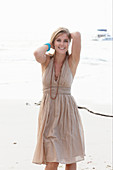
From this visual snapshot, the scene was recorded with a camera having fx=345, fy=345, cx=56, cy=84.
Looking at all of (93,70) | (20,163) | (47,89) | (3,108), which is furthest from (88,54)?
(47,89)

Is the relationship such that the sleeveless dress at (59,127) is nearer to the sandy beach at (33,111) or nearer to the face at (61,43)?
the face at (61,43)

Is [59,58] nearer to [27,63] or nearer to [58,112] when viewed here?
[58,112]

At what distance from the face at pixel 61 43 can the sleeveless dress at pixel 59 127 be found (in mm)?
105

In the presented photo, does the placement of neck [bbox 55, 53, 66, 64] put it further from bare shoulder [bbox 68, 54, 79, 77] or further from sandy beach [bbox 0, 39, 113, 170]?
sandy beach [bbox 0, 39, 113, 170]

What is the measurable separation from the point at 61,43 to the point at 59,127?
483mm

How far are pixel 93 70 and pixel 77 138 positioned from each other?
4.99 metres

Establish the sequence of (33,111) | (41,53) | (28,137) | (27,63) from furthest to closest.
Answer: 1. (27,63)
2. (33,111)
3. (28,137)
4. (41,53)

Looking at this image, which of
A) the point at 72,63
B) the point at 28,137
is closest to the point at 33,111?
the point at 28,137

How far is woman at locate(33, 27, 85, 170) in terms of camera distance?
1.95 meters

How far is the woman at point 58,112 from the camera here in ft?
6.40

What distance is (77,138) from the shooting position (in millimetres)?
2008

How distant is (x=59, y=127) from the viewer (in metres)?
1.97

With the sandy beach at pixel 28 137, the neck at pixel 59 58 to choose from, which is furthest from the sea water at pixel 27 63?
the neck at pixel 59 58

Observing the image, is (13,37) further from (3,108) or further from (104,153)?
(104,153)
